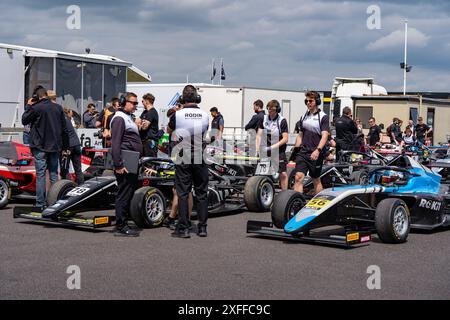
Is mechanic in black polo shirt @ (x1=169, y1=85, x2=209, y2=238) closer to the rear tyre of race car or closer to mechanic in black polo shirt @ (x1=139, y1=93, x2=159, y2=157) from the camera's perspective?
the rear tyre of race car

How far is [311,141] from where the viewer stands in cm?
934

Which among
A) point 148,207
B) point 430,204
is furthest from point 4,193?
point 430,204

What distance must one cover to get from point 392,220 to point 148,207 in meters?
3.11

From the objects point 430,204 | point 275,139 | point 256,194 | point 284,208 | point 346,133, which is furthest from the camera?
point 346,133

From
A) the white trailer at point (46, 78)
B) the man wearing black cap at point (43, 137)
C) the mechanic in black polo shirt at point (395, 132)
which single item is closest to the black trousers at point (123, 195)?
the man wearing black cap at point (43, 137)

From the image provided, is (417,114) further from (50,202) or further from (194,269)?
(194,269)

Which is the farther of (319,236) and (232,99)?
(232,99)

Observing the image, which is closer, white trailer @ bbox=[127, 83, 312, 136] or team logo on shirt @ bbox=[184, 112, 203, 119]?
team logo on shirt @ bbox=[184, 112, 203, 119]

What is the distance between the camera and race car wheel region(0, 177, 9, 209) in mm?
10203

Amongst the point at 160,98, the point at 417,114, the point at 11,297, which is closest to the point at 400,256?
the point at 11,297

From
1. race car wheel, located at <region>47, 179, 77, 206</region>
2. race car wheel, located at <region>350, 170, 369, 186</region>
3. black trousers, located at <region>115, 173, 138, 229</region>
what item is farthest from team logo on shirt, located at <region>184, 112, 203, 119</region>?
race car wheel, located at <region>350, 170, 369, 186</region>

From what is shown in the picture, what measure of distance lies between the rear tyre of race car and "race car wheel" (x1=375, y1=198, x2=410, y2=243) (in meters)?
3.00

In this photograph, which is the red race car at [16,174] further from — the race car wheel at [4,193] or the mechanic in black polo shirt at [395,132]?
the mechanic in black polo shirt at [395,132]

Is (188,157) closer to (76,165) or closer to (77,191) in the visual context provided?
(77,191)
